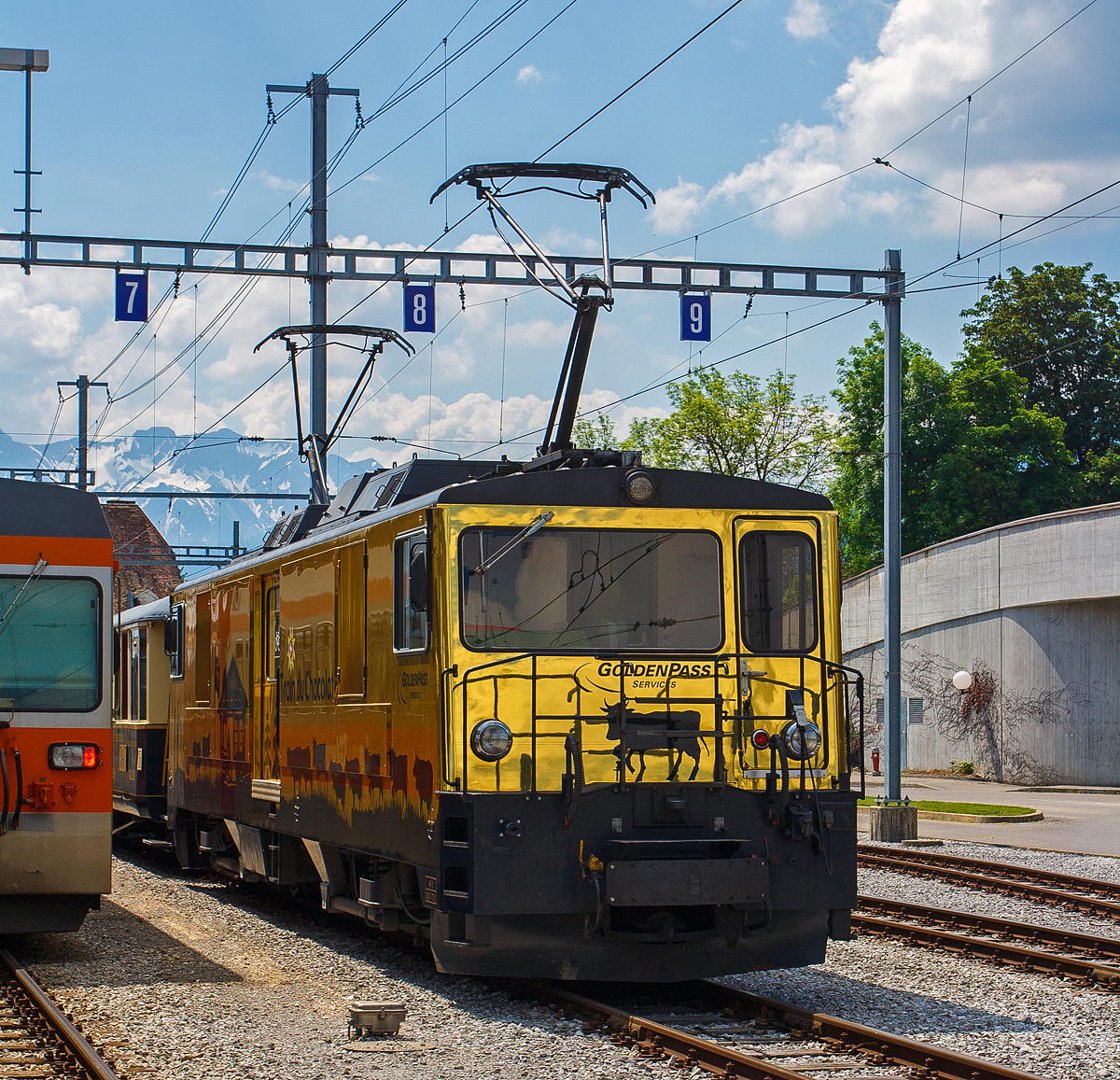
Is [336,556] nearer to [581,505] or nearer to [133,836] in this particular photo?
[581,505]

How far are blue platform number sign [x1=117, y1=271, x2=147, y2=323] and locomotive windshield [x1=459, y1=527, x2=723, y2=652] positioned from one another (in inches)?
563

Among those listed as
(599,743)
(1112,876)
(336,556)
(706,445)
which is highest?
(706,445)

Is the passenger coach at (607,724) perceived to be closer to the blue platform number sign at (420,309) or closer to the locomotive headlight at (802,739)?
the locomotive headlight at (802,739)

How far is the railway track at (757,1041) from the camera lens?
725cm

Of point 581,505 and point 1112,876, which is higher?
point 581,505

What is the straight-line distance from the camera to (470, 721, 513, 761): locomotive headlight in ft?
→ 28.6

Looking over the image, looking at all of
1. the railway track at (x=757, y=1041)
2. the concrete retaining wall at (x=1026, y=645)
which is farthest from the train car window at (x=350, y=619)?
the concrete retaining wall at (x=1026, y=645)

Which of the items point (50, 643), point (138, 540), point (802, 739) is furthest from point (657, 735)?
point (138, 540)

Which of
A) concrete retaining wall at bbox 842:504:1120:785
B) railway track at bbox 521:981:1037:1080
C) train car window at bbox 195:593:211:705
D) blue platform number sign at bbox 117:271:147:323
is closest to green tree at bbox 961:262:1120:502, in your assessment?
concrete retaining wall at bbox 842:504:1120:785

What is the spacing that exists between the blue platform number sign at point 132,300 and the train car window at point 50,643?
1200 centimetres

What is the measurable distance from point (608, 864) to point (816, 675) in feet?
5.92

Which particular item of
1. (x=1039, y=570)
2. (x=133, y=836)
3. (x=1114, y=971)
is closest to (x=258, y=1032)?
(x=1114, y=971)

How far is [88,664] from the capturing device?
35.1 ft

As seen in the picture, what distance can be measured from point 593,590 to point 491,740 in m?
1.12
